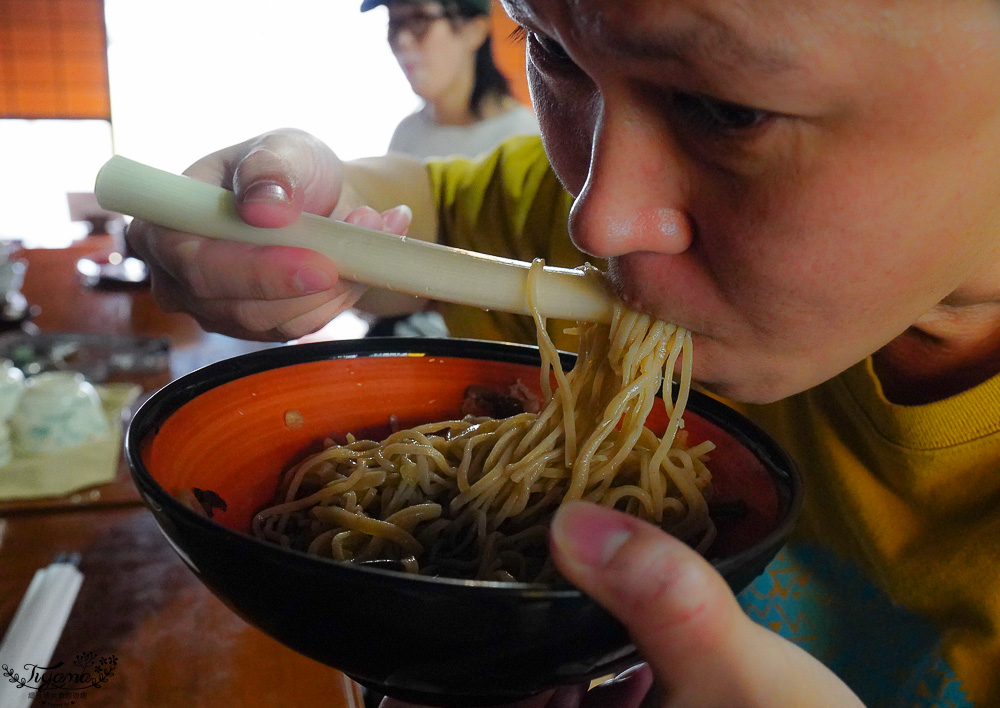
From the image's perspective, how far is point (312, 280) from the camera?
0.81 metres

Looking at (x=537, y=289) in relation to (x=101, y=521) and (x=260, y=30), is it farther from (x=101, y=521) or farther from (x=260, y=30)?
(x=260, y=30)

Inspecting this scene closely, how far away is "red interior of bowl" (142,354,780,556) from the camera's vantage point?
0.72 m

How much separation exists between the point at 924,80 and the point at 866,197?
3.6 inches

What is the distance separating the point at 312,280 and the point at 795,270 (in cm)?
50

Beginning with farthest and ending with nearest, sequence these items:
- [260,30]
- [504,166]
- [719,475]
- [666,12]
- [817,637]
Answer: [260,30] → [504,166] → [817,637] → [719,475] → [666,12]

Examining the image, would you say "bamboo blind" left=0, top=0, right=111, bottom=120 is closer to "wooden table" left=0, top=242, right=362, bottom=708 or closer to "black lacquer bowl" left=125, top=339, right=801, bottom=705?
"wooden table" left=0, top=242, right=362, bottom=708

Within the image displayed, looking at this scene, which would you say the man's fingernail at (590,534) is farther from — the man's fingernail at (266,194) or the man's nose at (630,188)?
the man's fingernail at (266,194)

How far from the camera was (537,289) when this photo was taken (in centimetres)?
80

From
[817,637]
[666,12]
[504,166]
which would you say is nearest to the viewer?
[666,12]

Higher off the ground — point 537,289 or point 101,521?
point 537,289

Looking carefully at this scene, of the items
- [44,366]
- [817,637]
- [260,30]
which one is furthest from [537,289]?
[260,30]

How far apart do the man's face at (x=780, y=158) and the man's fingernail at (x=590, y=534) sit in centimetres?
23

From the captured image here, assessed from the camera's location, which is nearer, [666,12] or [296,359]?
[666,12]

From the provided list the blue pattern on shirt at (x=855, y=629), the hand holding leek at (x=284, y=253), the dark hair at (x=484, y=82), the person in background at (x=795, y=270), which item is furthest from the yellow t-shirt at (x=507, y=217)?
the dark hair at (x=484, y=82)
